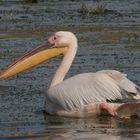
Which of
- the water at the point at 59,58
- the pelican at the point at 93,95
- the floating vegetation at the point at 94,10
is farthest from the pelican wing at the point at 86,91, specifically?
the floating vegetation at the point at 94,10

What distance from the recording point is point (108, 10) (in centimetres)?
2003

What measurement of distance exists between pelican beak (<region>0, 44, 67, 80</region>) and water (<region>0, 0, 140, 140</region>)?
15.4 inches

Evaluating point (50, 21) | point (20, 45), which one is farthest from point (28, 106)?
point (50, 21)

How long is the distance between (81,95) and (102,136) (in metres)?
1.43

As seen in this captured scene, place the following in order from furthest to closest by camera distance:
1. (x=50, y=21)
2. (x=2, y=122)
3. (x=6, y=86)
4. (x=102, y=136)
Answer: (x=50, y=21), (x=6, y=86), (x=2, y=122), (x=102, y=136)

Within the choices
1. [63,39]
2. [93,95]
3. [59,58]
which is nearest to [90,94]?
[93,95]

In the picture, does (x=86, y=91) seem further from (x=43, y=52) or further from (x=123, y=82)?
(x=43, y=52)

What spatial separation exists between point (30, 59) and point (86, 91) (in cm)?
118

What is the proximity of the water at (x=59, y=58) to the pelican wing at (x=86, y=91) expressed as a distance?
0.81 ft

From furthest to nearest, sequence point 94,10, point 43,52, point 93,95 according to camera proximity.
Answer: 1. point 94,10
2. point 43,52
3. point 93,95

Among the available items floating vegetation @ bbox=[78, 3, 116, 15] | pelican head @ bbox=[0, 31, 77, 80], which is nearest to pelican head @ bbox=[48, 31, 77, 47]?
pelican head @ bbox=[0, 31, 77, 80]

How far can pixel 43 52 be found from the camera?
1098 centimetres

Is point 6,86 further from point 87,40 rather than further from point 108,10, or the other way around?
point 108,10

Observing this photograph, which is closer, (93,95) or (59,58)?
(93,95)
